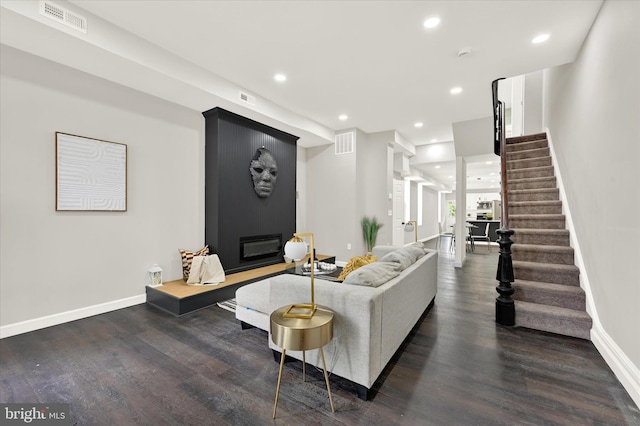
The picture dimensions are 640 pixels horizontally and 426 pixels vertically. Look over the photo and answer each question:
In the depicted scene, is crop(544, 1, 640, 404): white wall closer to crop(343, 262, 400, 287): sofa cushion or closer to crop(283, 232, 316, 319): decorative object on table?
crop(343, 262, 400, 287): sofa cushion

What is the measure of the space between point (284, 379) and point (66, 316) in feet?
8.87

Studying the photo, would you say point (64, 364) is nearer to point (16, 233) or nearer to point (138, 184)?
point (16, 233)

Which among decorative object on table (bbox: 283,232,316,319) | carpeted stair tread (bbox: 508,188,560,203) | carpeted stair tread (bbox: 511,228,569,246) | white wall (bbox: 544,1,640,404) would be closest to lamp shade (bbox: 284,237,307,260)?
decorative object on table (bbox: 283,232,316,319)

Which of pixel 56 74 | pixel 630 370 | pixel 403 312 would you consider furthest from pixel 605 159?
pixel 56 74

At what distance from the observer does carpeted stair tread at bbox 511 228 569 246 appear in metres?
3.39

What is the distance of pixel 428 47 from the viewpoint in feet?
9.82

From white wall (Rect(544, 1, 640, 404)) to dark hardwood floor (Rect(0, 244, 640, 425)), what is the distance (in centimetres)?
38

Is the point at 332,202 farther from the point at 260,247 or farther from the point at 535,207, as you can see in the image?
the point at 535,207

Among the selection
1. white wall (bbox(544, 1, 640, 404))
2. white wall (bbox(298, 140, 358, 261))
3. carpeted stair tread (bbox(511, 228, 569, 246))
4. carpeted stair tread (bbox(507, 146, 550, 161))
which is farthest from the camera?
white wall (bbox(298, 140, 358, 261))

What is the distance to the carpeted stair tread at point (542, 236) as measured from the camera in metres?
3.39

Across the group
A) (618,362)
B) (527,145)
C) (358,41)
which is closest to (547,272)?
(618,362)

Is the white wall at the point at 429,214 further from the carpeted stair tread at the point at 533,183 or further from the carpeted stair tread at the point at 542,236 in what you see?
the carpeted stair tread at the point at 542,236

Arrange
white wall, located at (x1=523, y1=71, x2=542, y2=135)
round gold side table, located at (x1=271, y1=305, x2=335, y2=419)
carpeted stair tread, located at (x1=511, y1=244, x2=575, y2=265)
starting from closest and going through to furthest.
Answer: round gold side table, located at (x1=271, y1=305, x2=335, y2=419) < carpeted stair tread, located at (x1=511, y1=244, x2=575, y2=265) < white wall, located at (x1=523, y1=71, x2=542, y2=135)

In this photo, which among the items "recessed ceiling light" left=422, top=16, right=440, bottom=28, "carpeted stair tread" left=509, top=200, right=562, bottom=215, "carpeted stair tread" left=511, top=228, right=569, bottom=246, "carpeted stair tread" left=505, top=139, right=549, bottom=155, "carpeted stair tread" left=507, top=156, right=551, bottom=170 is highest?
"recessed ceiling light" left=422, top=16, right=440, bottom=28
